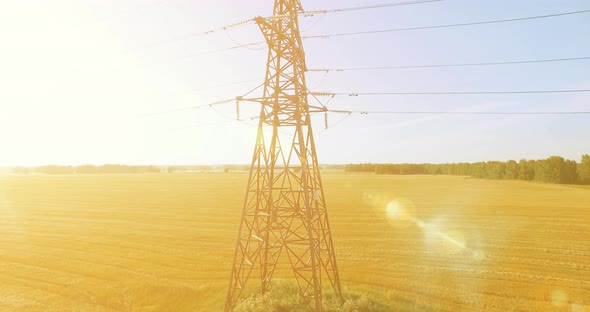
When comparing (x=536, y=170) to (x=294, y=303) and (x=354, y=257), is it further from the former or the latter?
(x=294, y=303)

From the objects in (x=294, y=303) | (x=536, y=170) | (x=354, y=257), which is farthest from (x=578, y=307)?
(x=536, y=170)

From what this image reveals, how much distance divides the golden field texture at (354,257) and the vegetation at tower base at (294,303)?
1570 millimetres

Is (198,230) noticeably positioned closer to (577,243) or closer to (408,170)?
(577,243)

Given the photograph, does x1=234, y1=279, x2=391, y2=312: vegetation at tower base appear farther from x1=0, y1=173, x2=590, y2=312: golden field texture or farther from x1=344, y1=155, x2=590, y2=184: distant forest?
x1=344, y1=155, x2=590, y2=184: distant forest

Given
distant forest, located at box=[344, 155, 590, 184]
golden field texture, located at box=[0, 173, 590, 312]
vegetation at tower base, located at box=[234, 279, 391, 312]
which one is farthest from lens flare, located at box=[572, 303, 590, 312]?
distant forest, located at box=[344, 155, 590, 184]

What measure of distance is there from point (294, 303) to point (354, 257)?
13.8 m

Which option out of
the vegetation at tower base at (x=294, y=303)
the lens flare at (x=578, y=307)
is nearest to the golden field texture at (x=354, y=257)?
the lens flare at (x=578, y=307)

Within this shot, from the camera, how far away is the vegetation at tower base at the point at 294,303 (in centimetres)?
1950

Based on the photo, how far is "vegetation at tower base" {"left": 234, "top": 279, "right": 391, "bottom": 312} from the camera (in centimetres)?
1950

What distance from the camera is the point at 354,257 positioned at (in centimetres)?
3281

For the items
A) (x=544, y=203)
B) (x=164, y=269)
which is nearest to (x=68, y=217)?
(x=164, y=269)

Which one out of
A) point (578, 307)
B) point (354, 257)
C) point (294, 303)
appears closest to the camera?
point (294, 303)

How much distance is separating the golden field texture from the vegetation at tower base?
5.15 feet

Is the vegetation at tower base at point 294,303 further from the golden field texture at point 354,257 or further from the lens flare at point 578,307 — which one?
the lens flare at point 578,307
